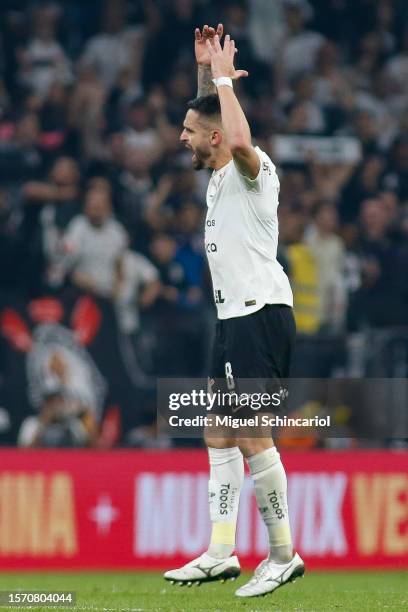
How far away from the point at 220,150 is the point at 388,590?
9.82 ft

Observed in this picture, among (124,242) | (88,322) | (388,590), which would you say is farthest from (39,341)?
(388,590)

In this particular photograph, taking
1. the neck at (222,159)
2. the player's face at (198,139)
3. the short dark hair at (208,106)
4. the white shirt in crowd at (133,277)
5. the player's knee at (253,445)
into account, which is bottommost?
the player's knee at (253,445)

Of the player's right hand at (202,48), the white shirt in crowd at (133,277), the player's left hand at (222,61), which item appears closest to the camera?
the player's left hand at (222,61)

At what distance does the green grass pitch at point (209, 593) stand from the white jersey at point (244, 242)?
152 centimetres

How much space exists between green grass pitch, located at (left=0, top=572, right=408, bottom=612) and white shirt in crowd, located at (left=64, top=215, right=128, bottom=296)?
3.51 meters

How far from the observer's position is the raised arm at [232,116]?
24.3ft

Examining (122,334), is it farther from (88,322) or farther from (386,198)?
(386,198)

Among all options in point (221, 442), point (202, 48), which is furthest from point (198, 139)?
point (221, 442)

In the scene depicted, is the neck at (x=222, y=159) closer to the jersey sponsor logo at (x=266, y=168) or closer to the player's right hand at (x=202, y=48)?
the jersey sponsor logo at (x=266, y=168)

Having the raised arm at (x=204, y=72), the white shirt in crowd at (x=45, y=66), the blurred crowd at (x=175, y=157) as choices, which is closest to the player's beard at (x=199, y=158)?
the raised arm at (x=204, y=72)

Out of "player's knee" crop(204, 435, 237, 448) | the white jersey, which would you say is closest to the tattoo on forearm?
the white jersey

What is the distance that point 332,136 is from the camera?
17.1m

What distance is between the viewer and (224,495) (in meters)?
7.78

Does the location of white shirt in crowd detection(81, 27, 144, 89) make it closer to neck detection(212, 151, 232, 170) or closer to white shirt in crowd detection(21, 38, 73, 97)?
white shirt in crowd detection(21, 38, 73, 97)
